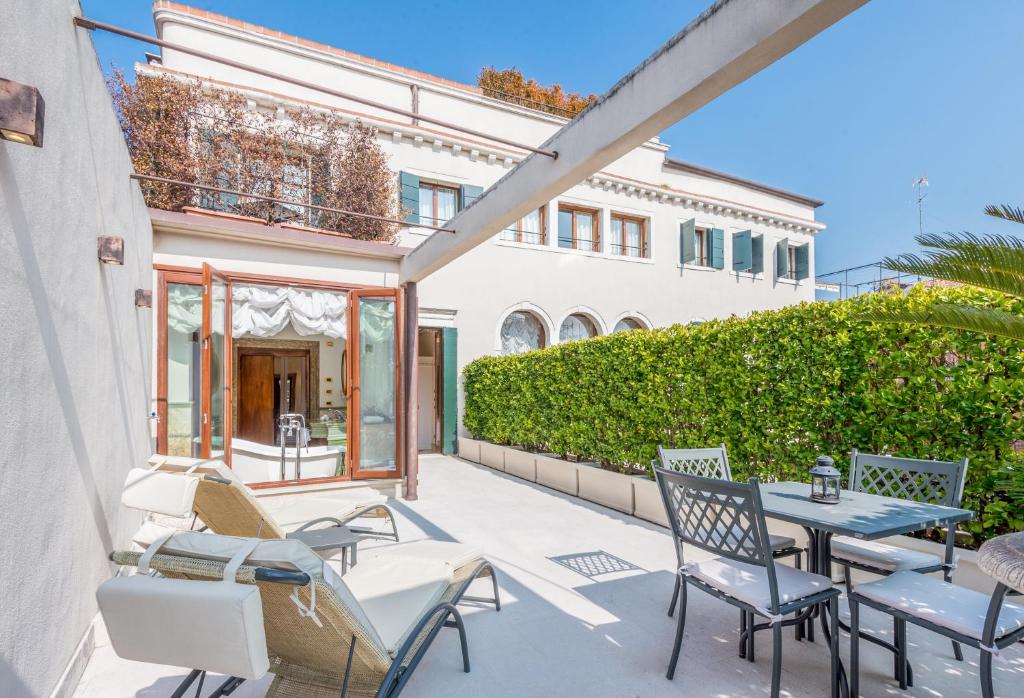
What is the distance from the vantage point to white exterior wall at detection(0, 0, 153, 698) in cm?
186

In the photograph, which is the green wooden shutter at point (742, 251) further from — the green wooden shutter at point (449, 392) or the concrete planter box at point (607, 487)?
the concrete planter box at point (607, 487)

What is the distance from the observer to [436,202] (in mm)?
12352

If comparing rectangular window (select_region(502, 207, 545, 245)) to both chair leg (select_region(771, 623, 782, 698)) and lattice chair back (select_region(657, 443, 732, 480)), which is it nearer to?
lattice chair back (select_region(657, 443, 732, 480))

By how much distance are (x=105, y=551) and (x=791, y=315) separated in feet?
16.6

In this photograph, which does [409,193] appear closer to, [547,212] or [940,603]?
[547,212]

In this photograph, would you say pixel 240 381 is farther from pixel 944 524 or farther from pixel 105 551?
pixel 944 524

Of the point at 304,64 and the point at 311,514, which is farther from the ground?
the point at 304,64

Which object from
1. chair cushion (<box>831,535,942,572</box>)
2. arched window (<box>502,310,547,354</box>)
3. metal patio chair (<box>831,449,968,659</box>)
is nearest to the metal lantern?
chair cushion (<box>831,535,942,572</box>)

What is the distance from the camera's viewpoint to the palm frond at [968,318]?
2.92m

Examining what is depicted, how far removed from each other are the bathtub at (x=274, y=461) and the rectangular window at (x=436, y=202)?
21.2ft

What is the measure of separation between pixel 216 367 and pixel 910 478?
623 centimetres

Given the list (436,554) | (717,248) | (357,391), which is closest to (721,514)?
(436,554)

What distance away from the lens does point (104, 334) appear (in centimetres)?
331

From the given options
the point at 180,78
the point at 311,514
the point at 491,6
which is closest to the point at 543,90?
the point at 491,6
